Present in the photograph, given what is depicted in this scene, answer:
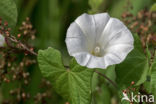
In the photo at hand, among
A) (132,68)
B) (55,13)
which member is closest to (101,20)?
(132,68)

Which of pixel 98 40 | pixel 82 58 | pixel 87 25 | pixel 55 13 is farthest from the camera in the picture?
pixel 55 13

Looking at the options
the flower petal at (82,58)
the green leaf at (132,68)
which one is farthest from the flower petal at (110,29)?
the flower petal at (82,58)

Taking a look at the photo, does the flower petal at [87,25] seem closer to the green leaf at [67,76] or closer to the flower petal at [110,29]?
the flower petal at [110,29]

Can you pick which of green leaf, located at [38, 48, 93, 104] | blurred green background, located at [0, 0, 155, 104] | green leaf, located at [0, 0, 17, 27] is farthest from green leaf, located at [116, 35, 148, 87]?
blurred green background, located at [0, 0, 155, 104]

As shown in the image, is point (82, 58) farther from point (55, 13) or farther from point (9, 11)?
point (55, 13)

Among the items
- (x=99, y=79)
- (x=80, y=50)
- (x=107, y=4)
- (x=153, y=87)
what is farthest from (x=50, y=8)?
(x=153, y=87)

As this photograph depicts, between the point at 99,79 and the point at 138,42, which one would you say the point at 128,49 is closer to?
the point at 138,42
